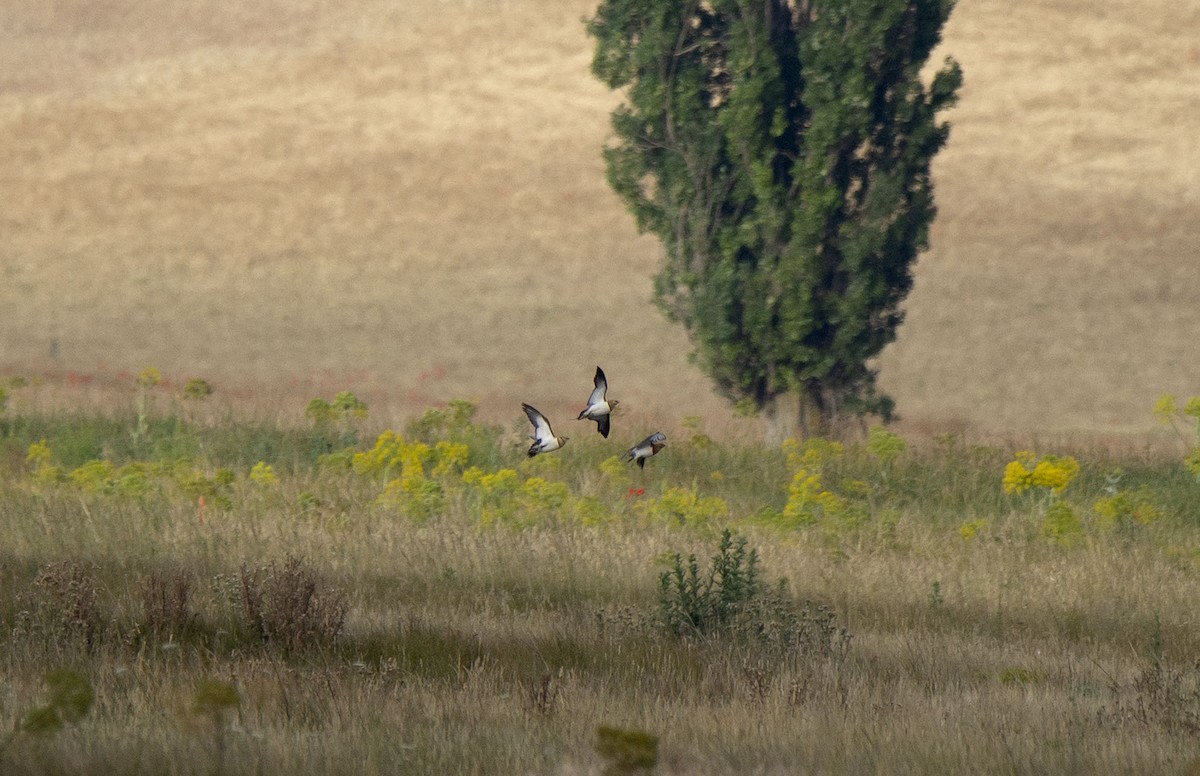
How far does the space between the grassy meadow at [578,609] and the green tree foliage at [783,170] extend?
1.95 metres

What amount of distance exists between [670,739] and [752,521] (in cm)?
610

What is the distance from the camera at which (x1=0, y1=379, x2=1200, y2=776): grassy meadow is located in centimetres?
459

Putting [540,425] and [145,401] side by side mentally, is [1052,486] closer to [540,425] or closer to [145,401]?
[540,425]

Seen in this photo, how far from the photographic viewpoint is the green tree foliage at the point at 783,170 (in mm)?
16391

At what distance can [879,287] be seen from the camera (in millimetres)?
16516

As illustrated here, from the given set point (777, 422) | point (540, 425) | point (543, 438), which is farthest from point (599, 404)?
point (777, 422)

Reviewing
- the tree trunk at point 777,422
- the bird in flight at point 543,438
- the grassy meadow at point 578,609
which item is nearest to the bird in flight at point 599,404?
the bird in flight at point 543,438

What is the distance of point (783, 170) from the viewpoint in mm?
17156

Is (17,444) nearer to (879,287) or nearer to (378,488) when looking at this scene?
(378,488)

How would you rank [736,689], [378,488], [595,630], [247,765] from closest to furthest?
1. [247,765]
2. [736,689]
3. [595,630]
4. [378,488]

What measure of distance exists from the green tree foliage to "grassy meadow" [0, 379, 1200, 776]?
195 cm

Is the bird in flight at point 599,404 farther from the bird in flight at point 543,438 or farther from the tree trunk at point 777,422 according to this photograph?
the tree trunk at point 777,422

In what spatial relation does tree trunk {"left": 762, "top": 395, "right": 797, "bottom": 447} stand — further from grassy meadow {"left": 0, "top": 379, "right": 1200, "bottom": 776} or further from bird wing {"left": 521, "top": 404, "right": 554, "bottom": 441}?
bird wing {"left": 521, "top": 404, "right": 554, "bottom": 441}

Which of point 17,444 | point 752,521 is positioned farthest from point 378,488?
point 17,444
